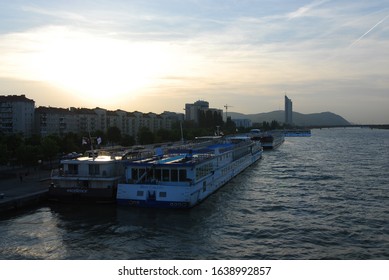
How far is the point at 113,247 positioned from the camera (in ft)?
60.9

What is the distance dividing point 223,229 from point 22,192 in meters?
15.3

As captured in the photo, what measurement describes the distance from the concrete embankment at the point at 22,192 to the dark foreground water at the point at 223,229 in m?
0.96

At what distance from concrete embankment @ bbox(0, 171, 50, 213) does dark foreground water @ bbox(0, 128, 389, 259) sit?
37.9 inches

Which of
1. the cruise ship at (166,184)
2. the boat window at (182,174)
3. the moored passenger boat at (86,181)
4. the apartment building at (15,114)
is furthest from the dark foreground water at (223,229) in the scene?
the apartment building at (15,114)

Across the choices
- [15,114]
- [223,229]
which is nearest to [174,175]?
[223,229]

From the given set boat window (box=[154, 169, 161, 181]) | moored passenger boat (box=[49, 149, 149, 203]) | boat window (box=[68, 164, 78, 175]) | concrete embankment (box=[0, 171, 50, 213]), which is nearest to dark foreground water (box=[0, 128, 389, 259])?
moored passenger boat (box=[49, 149, 149, 203])

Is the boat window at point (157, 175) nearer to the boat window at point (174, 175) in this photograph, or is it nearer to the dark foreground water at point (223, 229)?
the boat window at point (174, 175)

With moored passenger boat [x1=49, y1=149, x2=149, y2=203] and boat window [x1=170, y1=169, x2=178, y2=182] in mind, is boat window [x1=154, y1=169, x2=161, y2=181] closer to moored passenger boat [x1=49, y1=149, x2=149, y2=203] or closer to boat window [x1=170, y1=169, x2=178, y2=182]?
boat window [x1=170, y1=169, x2=178, y2=182]

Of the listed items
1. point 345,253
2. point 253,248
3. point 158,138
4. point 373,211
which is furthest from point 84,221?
point 158,138

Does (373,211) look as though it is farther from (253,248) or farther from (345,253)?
(253,248)

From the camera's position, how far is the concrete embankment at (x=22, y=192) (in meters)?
25.7

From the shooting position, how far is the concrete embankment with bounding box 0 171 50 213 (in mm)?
25666

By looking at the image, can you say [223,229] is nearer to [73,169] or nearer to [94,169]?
[94,169]

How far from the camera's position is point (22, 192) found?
1126 inches
